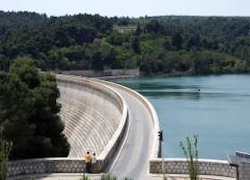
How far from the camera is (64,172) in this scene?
17516 mm

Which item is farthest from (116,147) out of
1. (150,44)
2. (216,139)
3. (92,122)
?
(150,44)

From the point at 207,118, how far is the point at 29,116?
36.4 m

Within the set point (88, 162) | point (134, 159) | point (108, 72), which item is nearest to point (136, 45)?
point (108, 72)

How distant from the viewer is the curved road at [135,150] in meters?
18.1

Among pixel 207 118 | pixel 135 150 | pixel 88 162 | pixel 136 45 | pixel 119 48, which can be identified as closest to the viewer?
pixel 88 162

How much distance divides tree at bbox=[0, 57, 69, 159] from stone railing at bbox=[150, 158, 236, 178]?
598cm

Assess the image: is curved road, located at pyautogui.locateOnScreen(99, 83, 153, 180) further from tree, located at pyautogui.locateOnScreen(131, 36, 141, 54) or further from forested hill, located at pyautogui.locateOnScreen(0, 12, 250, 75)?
tree, located at pyautogui.locateOnScreen(131, 36, 141, 54)

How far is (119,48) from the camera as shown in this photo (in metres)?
142

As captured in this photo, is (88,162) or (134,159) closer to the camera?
(88,162)

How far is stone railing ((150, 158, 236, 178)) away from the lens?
15.7 meters

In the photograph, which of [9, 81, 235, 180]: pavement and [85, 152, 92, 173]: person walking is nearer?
[9, 81, 235, 180]: pavement

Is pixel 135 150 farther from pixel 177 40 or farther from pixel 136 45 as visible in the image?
A: pixel 177 40

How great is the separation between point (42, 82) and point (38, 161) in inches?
466

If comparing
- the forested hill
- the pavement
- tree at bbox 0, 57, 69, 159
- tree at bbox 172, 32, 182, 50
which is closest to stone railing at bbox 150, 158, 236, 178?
the pavement
